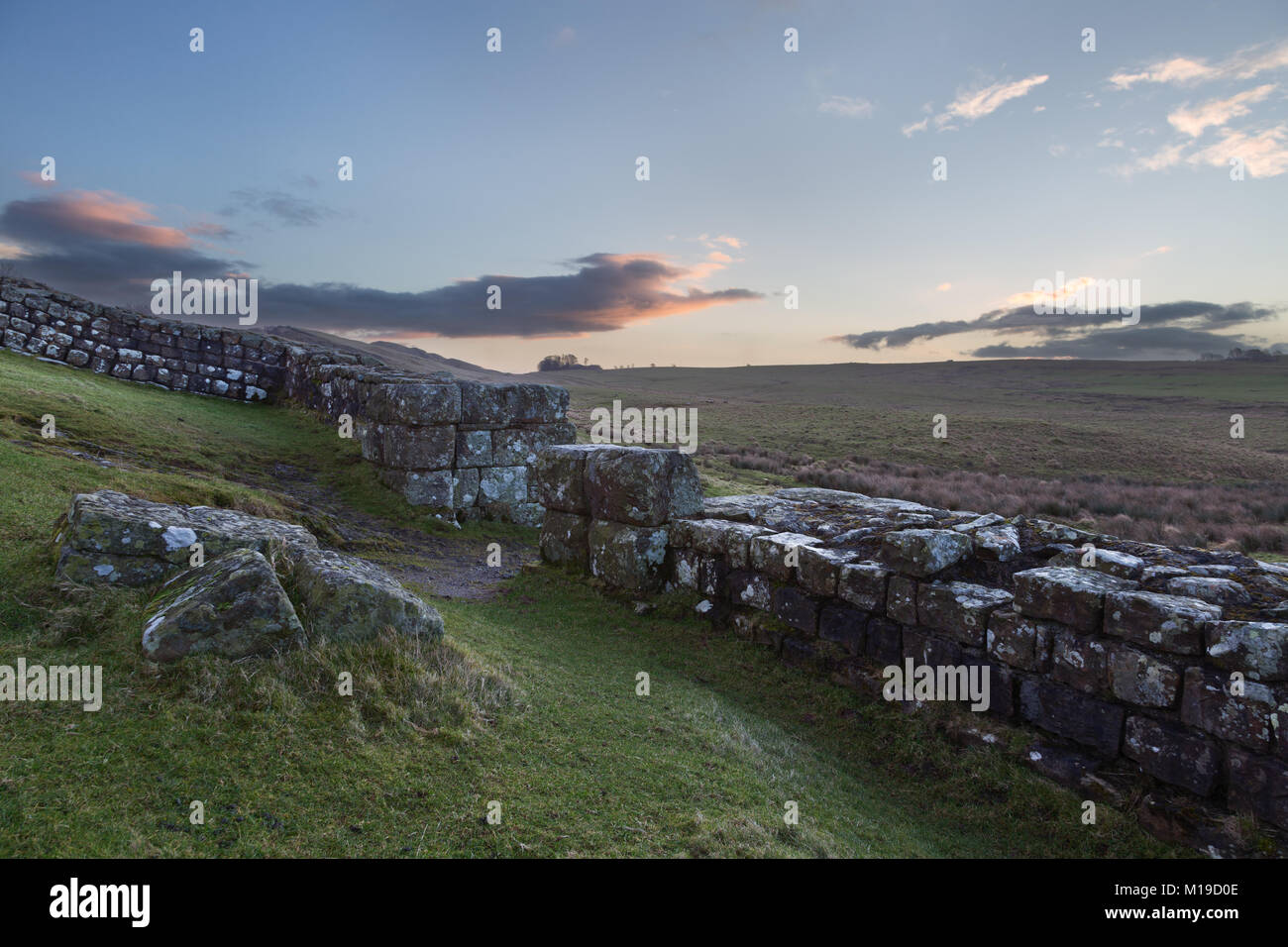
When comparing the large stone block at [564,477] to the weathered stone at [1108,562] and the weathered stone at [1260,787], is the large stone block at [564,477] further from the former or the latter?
the weathered stone at [1260,787]

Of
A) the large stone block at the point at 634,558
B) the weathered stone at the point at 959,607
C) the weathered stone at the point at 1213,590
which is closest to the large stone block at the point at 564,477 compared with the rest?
the large stone block at the point at 634,558

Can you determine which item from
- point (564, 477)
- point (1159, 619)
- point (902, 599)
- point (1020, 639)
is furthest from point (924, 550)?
point (564, 477)

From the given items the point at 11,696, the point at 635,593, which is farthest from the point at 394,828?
the point at 635,593

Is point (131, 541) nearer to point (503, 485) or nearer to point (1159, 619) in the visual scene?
point (1159, 619)

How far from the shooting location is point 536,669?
245 inches

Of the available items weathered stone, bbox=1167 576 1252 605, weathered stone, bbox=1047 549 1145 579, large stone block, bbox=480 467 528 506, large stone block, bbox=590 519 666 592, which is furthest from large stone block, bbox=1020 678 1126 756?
large stone block, bbox=480 467 528 506

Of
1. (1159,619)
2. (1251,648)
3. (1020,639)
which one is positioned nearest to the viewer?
(1251,648)

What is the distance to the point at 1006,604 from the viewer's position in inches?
236

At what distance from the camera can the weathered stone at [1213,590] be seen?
518cm

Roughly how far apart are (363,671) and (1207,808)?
18.3 feet

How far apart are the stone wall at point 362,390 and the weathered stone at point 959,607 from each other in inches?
381

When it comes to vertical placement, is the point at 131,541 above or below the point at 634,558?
above

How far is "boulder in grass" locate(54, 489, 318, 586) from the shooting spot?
510cm

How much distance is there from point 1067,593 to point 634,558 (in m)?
4.95
